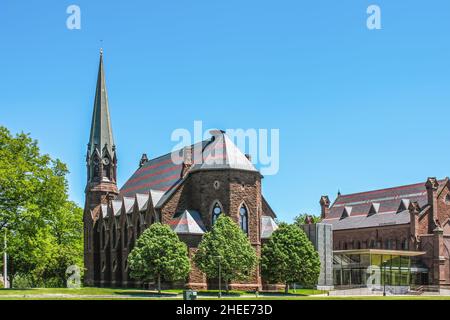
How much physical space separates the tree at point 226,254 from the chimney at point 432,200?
35.5 metres

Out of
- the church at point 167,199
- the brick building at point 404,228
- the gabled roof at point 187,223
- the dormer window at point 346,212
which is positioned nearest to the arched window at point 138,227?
the church at point 167,199

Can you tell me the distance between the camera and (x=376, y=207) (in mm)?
99500

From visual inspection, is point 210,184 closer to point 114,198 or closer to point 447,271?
point 114,198

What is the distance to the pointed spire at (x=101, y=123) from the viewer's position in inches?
3494

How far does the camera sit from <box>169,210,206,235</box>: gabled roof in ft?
214

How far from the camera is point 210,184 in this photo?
2667 inches

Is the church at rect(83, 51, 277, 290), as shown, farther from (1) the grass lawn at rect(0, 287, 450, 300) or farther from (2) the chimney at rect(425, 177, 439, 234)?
(2) the chimney at rect(425, 177, 439, 234)

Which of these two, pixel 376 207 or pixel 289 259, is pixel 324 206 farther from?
pixel 289 259

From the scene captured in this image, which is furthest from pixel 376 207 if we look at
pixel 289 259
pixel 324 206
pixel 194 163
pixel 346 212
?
pixel 289 259

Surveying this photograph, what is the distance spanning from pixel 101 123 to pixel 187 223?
1162 inches

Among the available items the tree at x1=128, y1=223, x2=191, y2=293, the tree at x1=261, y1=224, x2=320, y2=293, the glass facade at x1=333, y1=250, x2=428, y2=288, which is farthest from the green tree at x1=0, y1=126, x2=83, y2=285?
the glass facade at x1=333, y1=250, x2=428, y2=288
